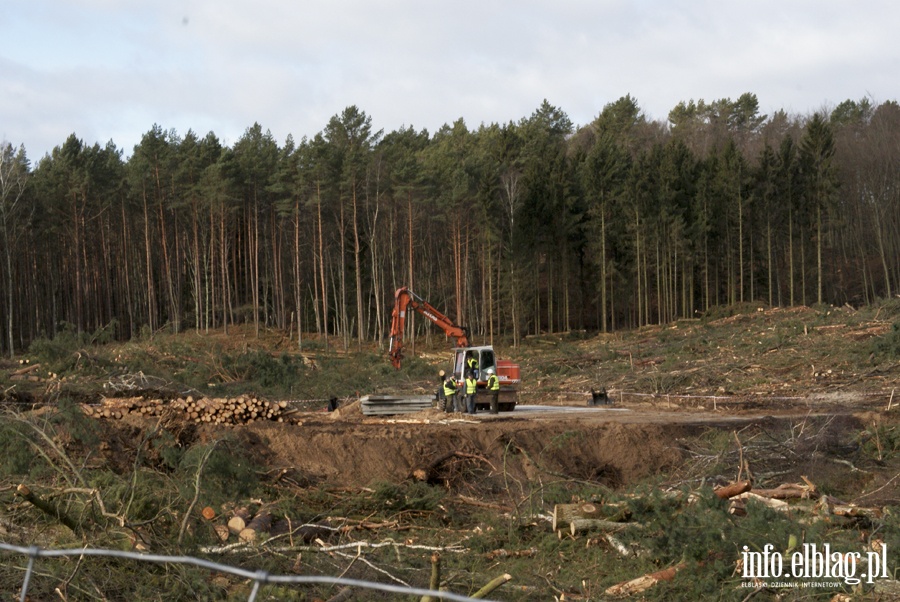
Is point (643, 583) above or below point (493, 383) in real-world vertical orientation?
below

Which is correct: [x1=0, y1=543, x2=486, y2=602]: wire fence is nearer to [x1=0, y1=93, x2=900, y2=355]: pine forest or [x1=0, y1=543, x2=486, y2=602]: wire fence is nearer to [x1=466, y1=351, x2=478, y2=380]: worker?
[x1=466, y1=351, x2=478, y2=380]: worker

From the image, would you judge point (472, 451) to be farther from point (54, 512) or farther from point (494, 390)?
point (54, 512)

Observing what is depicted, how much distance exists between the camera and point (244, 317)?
6169cm

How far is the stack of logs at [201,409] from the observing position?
57.1 feet

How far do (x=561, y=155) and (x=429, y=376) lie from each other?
1230 inches

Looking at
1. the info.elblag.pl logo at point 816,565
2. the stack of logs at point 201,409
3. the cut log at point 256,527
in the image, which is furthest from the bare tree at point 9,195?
the info.elblag.pl logo at point 816,565

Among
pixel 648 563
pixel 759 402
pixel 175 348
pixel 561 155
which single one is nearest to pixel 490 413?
pixel 759 402

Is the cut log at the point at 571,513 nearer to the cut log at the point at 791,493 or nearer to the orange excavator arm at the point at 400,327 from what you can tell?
the cut log at the point at 791,493

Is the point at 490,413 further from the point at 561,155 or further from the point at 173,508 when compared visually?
the point at 561,155

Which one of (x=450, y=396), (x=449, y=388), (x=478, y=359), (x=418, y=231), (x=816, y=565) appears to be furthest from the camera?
(x=418, y=231)

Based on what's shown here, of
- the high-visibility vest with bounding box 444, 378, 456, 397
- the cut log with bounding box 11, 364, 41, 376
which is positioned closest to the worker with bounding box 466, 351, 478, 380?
the high-visibility vest with bounding box 444, 378, 456, 397

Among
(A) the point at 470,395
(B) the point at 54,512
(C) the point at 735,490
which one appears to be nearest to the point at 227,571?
(B) the point at 54,512

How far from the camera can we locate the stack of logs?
17391 millimetres

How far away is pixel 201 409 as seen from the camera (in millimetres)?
17922
